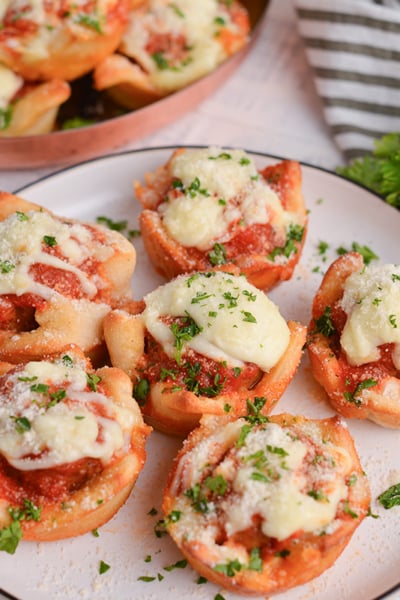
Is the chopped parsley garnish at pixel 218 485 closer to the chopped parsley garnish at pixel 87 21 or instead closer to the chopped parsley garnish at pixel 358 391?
the chopped parsley garnish at pixel 358 391

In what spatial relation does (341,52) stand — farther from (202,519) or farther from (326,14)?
(202,519)

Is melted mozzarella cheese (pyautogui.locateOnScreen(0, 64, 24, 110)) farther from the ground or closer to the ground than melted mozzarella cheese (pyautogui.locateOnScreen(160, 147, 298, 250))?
closer to the ground

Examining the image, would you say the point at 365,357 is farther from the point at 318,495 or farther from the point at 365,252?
the point at 365,252

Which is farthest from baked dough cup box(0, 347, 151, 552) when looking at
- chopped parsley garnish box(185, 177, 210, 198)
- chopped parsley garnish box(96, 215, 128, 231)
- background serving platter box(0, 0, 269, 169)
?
background serving platter box(0, 0, 269, 169)

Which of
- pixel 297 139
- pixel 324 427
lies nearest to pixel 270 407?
pixel 324 427

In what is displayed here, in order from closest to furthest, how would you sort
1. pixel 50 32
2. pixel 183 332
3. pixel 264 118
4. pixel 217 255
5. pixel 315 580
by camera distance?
pixel 315 580 → pixel 183 332 → pixel 217 255 → pixel 50 32 → pixel 264 118

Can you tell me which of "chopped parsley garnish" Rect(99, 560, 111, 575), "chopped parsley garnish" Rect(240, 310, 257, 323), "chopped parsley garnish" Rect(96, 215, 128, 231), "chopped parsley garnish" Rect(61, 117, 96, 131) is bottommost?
"chopped parsley garnish" Rect(99, 560, 111, 575)

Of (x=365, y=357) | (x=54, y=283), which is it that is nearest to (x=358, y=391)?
(x=365, y=357)

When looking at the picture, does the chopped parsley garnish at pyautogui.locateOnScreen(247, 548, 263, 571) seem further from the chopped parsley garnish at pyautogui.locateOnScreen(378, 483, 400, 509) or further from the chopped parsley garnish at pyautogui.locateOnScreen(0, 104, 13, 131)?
the chopped parsley garnish at pyautogui.locateOnScreen(0, 104, 13, 131)
